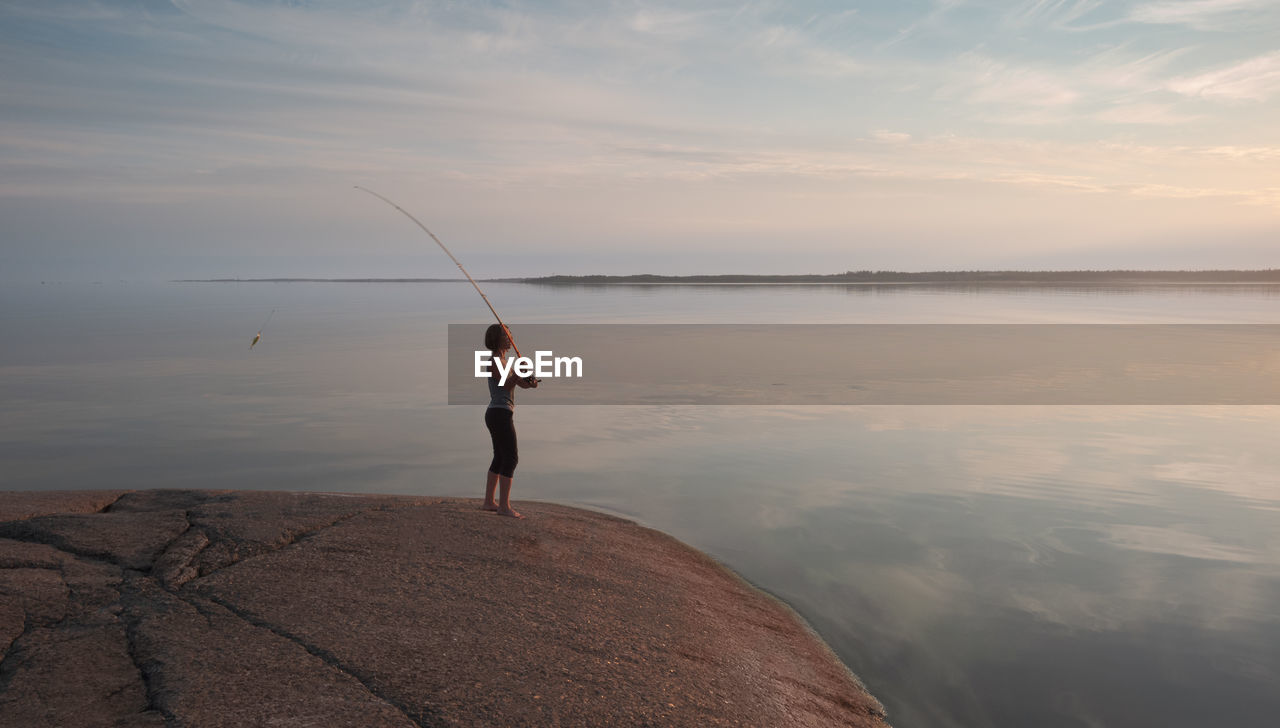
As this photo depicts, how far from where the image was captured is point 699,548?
9484mm

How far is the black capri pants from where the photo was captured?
27.3ft

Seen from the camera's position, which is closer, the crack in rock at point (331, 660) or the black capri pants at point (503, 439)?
the crack in rock at point (331, 660)

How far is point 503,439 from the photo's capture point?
27.4ft

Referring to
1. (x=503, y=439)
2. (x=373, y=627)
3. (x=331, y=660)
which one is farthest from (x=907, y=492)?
(x=331, y=660)

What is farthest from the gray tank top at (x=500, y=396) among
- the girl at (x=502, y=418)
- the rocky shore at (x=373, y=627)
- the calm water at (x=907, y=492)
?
the calm water at (x=907, y=492)

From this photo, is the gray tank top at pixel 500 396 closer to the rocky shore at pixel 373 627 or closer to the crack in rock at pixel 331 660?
the rocky shore at pixel 373 627

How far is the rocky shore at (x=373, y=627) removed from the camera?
4504mm

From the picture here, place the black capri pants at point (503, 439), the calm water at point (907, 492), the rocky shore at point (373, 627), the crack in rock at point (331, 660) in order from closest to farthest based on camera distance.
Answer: the crack in rock at point (331, 660), the rocky shore at point (373, 627), the calm water at point (907, 492), the black capri pants at point (503, 439)

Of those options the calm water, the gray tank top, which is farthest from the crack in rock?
the calm water

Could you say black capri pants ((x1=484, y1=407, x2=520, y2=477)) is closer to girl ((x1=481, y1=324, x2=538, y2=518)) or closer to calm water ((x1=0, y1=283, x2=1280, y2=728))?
girl ((x1=481, y1=324, x2=538, y2=518))

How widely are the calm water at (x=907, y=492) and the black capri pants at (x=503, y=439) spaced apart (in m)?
2.63

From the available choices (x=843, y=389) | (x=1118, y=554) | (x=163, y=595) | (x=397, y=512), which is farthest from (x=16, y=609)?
(x=843, y=389)

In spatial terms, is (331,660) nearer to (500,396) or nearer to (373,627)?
(373,627)

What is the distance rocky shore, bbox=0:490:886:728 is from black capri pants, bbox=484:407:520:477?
1.78 feet
